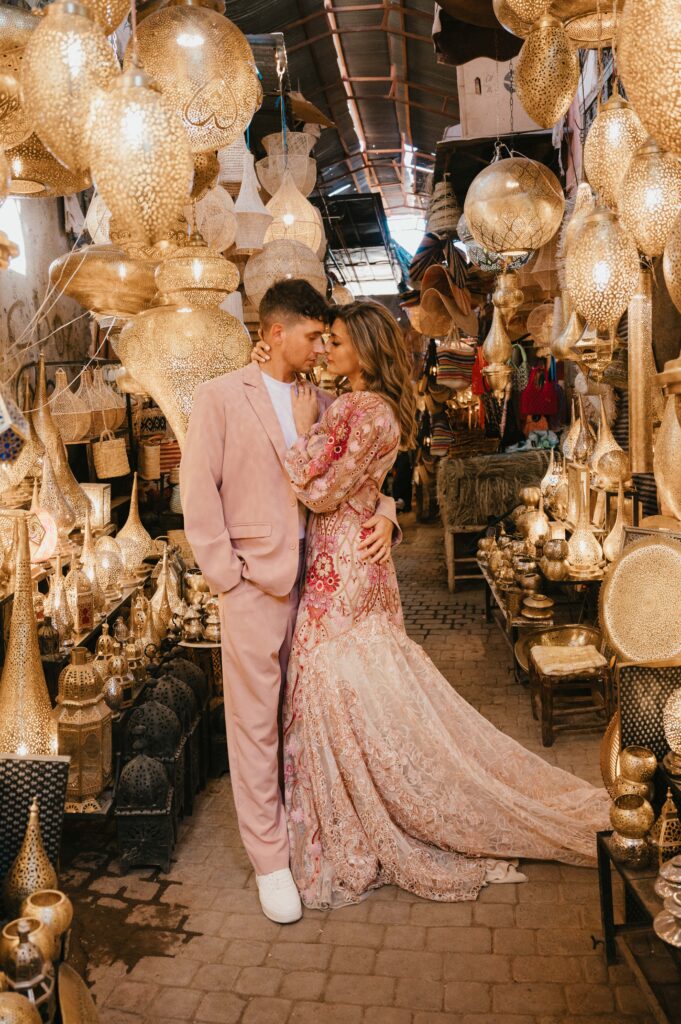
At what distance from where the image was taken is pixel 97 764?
3104mm

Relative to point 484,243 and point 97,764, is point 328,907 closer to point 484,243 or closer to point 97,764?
point 97,764

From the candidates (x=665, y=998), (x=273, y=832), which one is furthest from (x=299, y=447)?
(x=665, y=998)

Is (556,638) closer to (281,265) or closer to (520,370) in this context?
(281,265)

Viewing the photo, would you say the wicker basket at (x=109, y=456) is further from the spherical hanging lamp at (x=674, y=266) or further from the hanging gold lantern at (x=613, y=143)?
the spherical hanging lamp at (x=674, y=266)

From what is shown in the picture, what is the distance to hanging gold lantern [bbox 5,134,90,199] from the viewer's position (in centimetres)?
167

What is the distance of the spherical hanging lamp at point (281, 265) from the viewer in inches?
141

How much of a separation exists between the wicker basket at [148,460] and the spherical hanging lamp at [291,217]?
2747 mm

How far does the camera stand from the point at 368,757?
113 inches

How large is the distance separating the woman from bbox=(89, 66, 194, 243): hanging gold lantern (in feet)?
5.22

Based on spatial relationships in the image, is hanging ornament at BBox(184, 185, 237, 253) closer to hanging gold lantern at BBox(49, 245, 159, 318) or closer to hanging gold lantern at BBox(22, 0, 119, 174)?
hanging gold lantern at BBox(49, 245, 159, 318)

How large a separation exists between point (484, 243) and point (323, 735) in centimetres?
179

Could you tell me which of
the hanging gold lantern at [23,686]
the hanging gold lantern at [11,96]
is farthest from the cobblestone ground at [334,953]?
the hanging gold lantern at [11,96]

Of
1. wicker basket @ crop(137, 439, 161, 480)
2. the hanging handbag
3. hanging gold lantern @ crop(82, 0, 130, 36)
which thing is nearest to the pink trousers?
hanging gold lantern @ crop(82, 0, 130, 36)

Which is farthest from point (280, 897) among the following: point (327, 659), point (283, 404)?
point (283, 404)
